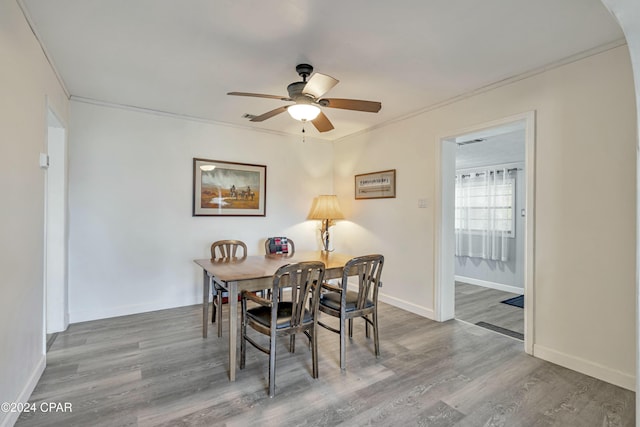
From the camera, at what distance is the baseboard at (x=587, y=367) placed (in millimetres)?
2160

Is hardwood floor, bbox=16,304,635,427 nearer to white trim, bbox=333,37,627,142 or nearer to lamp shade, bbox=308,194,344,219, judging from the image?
lamp shade, bbox=308,194,344,219

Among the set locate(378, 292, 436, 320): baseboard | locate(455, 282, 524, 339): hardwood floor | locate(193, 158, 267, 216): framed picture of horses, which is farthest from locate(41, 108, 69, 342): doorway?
locate(455, 282, 524, 339): hardwood floor

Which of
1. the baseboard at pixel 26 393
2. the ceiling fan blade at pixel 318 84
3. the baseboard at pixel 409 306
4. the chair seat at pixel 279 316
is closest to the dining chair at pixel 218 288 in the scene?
the chair seat at pixel 279 316

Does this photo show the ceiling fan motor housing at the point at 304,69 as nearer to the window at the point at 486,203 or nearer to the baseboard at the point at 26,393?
the baseboard at the point at 26,393

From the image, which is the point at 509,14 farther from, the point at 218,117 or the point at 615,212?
the point at 218,117

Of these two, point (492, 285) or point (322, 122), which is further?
point (492, 285)

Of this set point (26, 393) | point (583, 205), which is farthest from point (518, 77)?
point (26, 393)

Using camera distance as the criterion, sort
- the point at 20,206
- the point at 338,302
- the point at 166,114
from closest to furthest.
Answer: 1. the point at 20,206
2. the point at 338,302
3. the point at 166,114

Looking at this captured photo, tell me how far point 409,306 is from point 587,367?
174 cm

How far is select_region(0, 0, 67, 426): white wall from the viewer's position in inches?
64.0

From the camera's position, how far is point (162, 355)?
8.57 feet

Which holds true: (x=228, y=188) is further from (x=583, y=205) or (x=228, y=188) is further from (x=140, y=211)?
(x=583, y=205)

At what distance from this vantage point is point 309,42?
7.31ft

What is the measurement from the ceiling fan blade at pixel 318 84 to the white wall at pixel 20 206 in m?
1.65
